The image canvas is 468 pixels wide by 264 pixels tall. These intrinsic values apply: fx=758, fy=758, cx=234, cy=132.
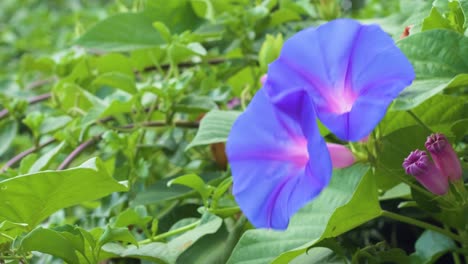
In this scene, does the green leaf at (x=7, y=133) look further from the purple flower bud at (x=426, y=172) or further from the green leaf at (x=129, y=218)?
the purple flower bud at (x=426, y=172)

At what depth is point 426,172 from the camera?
0.49 m

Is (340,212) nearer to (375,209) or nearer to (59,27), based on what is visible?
(375,209)

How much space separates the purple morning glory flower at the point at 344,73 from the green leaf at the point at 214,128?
130 millimetres

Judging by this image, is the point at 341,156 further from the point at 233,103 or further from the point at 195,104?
the point at 233,103

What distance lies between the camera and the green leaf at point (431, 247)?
2.06 feet

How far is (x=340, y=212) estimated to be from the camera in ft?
1.64

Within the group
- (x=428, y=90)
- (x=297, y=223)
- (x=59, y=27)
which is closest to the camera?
(x=428, y=90)

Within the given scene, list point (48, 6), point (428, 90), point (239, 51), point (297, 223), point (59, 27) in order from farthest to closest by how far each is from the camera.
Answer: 1. point (48, 6)
2. point (59, 27)
3. point (239, 51)
4. point (297, 223)
5. point (428, 90)

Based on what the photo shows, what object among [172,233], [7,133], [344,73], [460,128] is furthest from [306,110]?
[7,133]

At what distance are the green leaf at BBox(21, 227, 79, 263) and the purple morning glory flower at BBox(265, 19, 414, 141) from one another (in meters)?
0.19

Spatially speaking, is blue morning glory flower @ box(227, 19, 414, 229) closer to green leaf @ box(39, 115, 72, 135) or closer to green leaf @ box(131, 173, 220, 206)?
green leaf @ box(131, 173, 220, 206)

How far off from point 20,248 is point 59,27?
1521 mm

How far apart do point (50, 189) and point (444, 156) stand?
28cm

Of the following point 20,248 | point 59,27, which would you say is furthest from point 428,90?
point 59,27
